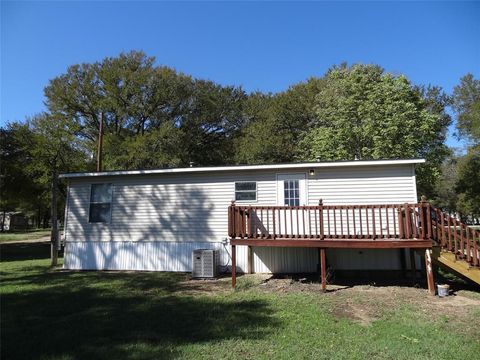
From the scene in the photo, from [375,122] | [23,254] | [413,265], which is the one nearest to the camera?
[413,265]

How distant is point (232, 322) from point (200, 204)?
5785 mm

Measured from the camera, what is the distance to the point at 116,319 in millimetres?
6609

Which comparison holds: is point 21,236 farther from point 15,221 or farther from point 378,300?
point 378,300

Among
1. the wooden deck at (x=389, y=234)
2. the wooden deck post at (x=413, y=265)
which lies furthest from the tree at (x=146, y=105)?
the wooden deck post at (x=413, y=265)

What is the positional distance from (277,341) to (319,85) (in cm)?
2475

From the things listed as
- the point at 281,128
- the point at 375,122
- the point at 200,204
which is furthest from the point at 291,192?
the point at 281,128

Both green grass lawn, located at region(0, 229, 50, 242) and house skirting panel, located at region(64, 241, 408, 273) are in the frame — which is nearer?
house skirting panel, located at region(64, 241, 408, 273)

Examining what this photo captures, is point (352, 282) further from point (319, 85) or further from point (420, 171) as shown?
point (319, 85)

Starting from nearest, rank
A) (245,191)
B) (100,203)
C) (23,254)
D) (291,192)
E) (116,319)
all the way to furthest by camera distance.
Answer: (116,319) < (291,192) < (245,191) < (100,203) < (23,254)

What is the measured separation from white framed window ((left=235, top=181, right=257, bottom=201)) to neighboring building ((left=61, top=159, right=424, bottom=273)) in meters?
0.03

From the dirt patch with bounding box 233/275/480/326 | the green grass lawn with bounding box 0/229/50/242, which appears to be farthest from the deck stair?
the green grass lawn with bounding box 0/229/50/242

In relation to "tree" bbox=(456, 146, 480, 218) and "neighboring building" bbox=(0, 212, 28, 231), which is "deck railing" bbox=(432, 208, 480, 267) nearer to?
"tree" bbox=(456, 146, 480, 218)

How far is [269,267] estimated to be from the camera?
11.2 metres

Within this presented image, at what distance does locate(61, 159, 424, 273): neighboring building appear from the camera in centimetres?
1070
